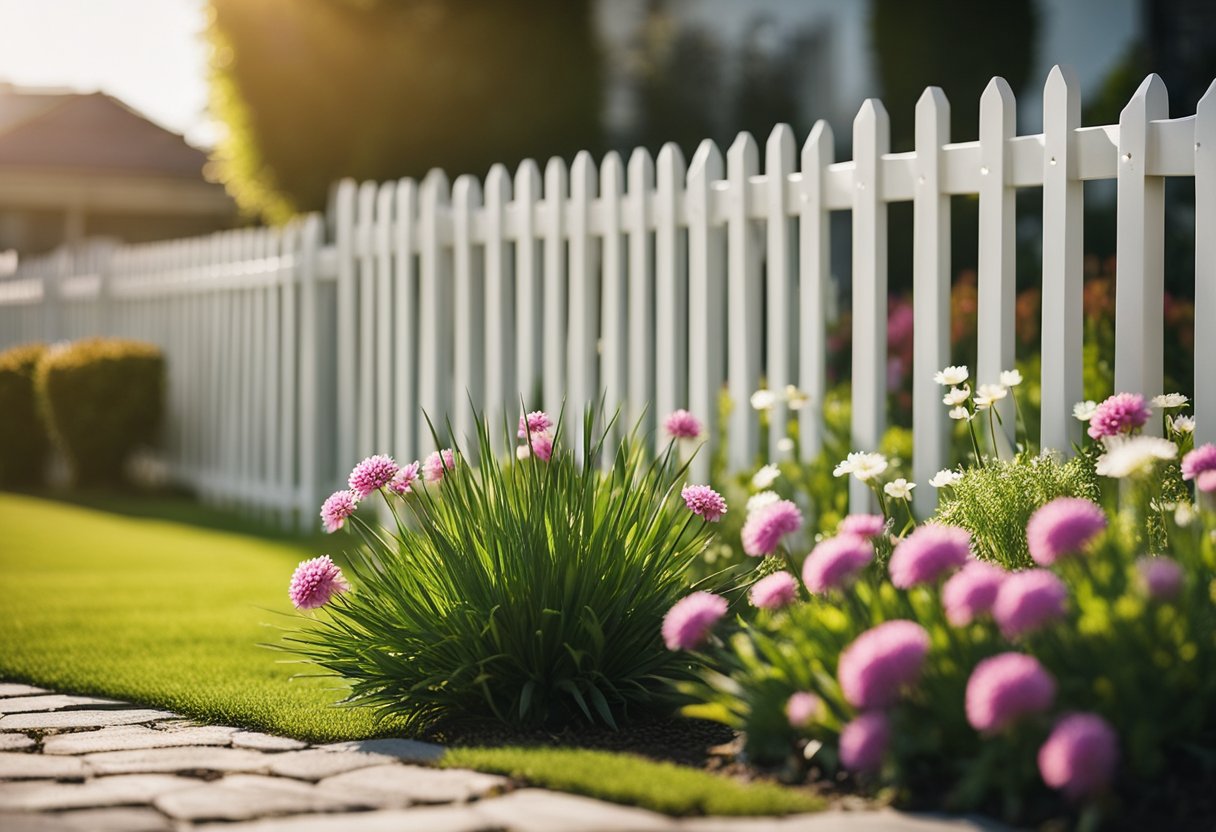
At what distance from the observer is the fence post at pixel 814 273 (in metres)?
4.79

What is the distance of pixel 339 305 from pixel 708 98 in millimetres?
6664

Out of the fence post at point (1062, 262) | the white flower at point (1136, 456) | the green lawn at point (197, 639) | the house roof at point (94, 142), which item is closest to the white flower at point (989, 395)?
the fence post at point (1062, 262)

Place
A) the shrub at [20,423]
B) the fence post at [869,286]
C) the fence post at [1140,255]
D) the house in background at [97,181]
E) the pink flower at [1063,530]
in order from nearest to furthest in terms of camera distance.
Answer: the pink flower at [1063,530] < the fence post at [1140,255] < the fence post at [869,286] < the shrub at [20,423] < the house in background at [97,181]

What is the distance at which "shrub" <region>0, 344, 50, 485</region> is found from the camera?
11.4m

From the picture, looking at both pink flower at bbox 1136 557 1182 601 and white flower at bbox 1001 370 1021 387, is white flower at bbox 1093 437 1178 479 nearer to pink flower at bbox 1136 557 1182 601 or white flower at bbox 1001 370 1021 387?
pink flower at bbox 1136 557 1182 601

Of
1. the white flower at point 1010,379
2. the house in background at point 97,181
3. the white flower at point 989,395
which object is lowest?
the white flower at point 989,395

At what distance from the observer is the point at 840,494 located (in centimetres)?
488

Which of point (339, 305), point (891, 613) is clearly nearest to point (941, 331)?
point (891, 613)

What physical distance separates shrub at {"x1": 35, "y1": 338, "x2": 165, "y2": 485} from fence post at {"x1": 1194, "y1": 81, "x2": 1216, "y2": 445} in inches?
329

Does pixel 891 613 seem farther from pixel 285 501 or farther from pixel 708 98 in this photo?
pixel 708 98

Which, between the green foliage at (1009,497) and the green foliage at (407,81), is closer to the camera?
the green foliage at (1009,497)

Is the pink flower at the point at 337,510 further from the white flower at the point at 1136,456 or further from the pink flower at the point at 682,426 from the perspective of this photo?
the white flower at the point at 1136,456

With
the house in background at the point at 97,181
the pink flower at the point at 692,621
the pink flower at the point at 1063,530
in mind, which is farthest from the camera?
the house in background at the point at 97,181

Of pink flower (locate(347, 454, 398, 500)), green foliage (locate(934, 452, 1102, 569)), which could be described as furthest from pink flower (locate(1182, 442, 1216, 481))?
pink flower (locate(347, 454, 398, 500))
